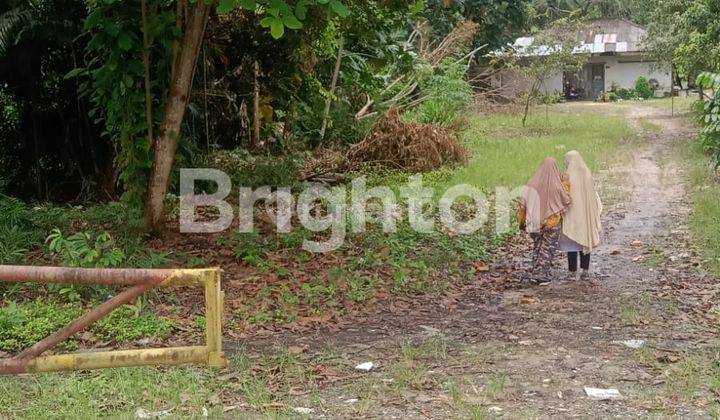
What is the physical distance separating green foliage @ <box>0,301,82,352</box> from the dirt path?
2.04 m

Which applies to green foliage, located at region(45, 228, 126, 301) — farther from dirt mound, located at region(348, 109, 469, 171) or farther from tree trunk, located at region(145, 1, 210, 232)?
dirt mound, located at region(348, 109, 469, 171)

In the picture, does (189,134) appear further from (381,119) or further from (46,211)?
(381,119)

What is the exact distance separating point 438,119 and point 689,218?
30.5 ft

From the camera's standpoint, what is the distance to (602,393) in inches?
199

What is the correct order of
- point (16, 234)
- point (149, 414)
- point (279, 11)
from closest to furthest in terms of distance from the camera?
point (149, 414) → point (279, 11) → point (16, 234)

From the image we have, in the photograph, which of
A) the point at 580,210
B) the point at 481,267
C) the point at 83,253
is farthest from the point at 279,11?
the point at 481,267

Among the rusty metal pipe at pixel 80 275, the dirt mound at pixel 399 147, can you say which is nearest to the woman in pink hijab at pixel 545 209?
the rusty metal pipe at pixel 80 275

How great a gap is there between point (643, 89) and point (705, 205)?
115ft

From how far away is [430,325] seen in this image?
6.86 m

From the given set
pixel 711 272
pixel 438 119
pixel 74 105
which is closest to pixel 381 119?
pixel 438 119

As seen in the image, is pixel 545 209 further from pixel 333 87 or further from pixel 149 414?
pixel 333 87

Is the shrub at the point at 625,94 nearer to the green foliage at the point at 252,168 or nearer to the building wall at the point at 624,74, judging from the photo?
the building wall at the point at 624,74

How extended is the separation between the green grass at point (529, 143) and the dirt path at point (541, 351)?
5.34 m

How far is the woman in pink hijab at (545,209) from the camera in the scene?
821cm
